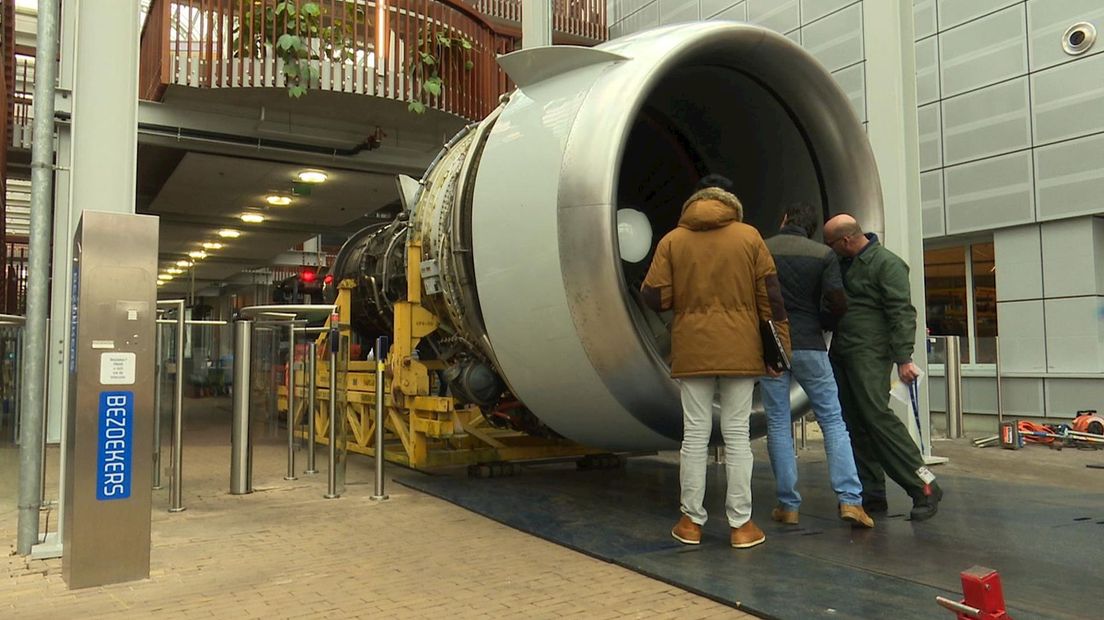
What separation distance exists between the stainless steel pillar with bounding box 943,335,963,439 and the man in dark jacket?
17.3 ft

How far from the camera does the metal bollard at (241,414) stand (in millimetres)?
4977

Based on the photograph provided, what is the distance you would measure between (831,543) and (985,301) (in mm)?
7198

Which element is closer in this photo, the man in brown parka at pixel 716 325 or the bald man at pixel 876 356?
the man in brown parka at pixel 716 325

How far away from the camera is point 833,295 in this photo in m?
3.65

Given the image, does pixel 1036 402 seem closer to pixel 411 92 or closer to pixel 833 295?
pixel 833 295

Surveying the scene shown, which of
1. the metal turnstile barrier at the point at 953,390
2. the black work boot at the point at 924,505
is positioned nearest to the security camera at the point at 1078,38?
the metal turnstile barrier at the point at 953,390

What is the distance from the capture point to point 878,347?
3812mm

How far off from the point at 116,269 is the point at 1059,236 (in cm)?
848

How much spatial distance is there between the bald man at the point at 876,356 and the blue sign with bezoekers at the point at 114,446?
10.0 ft

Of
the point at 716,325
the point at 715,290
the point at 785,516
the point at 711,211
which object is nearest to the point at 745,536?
the point at 785,516

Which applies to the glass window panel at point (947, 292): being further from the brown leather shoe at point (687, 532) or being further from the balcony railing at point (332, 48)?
the brown leather shoe at point (687, 532)

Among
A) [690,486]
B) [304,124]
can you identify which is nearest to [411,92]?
[304,124]

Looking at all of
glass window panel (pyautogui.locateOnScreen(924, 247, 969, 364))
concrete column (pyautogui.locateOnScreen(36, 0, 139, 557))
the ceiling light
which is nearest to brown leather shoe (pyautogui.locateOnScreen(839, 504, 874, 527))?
concrete column (pyautogui.locateOnScreen(36, 0, 139, 557))

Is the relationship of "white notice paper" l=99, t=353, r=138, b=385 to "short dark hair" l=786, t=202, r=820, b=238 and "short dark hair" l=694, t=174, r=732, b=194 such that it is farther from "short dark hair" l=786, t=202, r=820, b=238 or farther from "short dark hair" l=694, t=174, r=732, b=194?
"short dark hair" l=786, t=202, r=820, b=238
